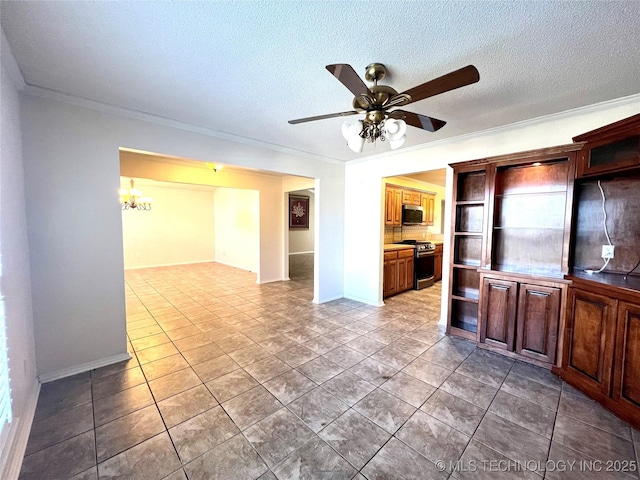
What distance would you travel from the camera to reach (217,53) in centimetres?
174

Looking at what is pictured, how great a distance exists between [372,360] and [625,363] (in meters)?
1.87

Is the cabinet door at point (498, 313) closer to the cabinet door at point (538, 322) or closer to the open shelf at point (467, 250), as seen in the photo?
the cabinet door at point (538, 322)

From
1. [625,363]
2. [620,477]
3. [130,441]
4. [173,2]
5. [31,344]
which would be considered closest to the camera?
[173,2]

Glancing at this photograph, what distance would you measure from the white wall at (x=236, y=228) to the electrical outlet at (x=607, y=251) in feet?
20.3

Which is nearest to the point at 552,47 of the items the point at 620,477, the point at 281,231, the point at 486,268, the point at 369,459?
the point at 486,268

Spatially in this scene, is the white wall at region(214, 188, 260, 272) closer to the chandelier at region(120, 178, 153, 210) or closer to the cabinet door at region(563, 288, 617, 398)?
the chandelier at region(120, 178, 153, 210)

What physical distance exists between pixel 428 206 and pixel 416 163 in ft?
10.3

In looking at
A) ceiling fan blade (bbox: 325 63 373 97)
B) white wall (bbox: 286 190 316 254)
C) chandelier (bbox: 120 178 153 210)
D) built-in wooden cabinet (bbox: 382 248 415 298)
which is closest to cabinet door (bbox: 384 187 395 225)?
built-in wooden cabinet (bbox: 382 248 415 298)

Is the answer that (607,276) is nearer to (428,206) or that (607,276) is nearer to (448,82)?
(448,82)

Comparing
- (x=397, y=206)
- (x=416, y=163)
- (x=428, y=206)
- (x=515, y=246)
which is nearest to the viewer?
(x=515, y=246)

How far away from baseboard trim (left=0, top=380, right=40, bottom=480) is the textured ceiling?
2.37 m

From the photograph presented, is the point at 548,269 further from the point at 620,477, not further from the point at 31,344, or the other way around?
the point at 31,344

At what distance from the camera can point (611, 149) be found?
212 cm

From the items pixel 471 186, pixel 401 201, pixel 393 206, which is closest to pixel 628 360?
pixel 471 186
